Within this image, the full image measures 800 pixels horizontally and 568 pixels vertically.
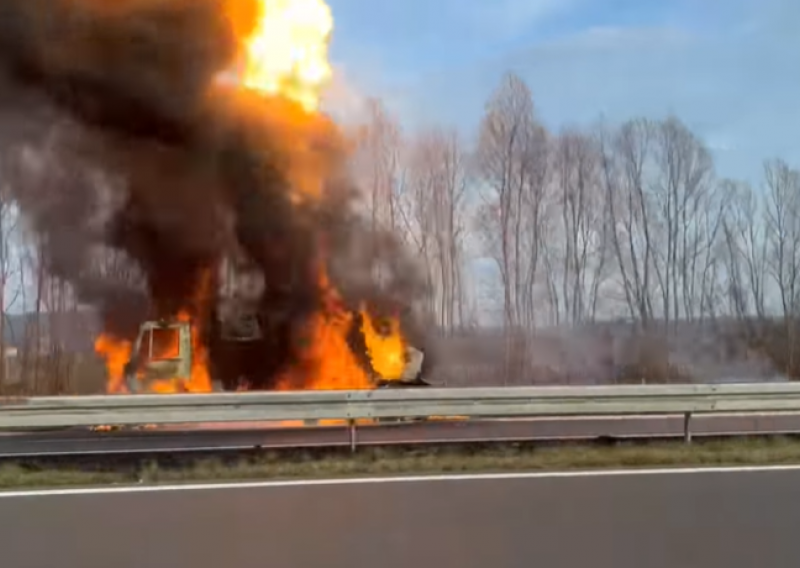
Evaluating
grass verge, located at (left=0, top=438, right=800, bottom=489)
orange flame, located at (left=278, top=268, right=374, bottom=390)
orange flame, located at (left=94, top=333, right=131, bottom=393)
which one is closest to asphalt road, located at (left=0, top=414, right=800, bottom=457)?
grass verge, located at (left=0, top=438, right=800, bottom=489)

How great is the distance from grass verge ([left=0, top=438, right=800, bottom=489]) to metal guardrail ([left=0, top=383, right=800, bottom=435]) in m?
0.44

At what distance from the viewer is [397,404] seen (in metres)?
9.05

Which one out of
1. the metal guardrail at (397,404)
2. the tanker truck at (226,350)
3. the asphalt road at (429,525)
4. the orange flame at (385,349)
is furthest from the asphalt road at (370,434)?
the orange flame at (385,349)

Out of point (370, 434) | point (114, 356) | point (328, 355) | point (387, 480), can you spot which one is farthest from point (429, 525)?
point (114, 356)

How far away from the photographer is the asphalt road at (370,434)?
9.91 m

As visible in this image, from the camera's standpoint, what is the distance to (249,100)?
14336 millimetres

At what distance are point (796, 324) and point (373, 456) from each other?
19957 mm

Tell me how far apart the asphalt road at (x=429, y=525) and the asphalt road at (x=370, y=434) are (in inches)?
106

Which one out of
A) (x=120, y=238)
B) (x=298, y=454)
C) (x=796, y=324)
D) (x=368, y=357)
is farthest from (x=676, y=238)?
(x=298, y=454)

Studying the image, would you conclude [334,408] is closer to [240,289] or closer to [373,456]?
[373,456]

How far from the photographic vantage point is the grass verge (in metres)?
7.47

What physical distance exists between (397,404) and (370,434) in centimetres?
201

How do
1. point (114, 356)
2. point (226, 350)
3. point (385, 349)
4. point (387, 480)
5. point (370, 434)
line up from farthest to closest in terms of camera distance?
point (385, 349) → point (114, 356) → point (226, 350) → point (370, 434) → point (387, 480)

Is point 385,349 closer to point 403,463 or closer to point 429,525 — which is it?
point 403,463
